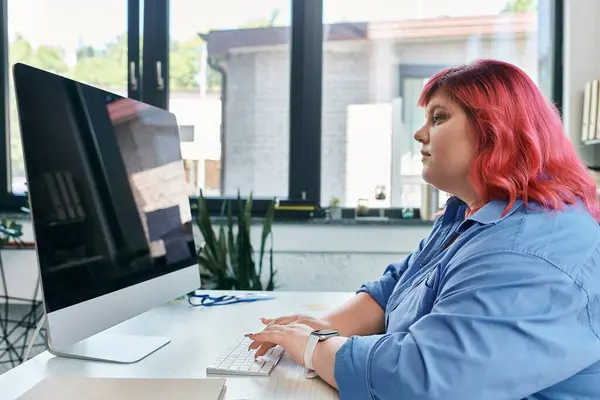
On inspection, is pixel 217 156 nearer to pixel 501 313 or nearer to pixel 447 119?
pixel 447 119

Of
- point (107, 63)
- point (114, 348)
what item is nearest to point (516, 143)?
point (114, 348)

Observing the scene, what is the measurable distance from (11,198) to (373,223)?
1905mm

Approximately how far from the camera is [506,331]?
69 centimetres

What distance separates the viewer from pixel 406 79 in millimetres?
2674

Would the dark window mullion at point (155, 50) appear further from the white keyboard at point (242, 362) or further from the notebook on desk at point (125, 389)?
the notebook on desk at point (125, 389)

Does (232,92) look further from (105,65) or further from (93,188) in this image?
(93,188)

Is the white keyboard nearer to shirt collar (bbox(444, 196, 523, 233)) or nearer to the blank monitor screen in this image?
the blank monitor screen

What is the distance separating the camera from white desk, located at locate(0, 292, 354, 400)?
819 millimetres

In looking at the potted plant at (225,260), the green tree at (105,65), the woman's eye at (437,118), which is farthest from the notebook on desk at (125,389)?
the green tree at (105,65)

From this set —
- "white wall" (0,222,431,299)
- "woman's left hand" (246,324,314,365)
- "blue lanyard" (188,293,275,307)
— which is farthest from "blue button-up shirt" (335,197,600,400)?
"white wall" (0,222,431,299)

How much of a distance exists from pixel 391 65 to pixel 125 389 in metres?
2.28

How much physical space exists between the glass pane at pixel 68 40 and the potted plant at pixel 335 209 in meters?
1.26

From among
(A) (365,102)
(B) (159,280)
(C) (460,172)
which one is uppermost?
(A) (365,102)

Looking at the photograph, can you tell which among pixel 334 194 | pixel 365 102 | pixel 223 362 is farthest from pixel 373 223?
pixel 223 362
